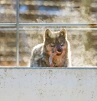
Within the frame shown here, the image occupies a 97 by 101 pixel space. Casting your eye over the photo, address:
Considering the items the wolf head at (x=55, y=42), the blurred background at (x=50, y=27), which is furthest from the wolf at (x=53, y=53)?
the blurred background at (x=50, y=27)

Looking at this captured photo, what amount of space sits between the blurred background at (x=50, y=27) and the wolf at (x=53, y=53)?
23 cm

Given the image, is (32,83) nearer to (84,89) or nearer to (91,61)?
(84,89)

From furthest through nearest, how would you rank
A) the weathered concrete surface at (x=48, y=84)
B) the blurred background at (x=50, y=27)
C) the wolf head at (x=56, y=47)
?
the blurred background at (x=50, y=27), the wolf head at (x=56, y=47), the weathered concrete surface at (x=48, y=84)

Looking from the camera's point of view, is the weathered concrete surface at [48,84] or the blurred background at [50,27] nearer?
the weathered concrete surface at [48,84]

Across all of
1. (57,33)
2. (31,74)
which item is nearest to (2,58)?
(57,33)

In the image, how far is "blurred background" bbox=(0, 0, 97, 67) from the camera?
11.1 feet

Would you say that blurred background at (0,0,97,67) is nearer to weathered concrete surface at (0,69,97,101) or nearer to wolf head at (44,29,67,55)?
wolf head at (44,29,67,55)

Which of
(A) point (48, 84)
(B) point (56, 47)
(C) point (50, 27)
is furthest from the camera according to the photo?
(C) point (50, 27)

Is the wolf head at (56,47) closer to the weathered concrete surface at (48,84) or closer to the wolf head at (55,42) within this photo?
the wolf head at (55,42)

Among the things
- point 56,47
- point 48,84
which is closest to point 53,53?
point 56,47

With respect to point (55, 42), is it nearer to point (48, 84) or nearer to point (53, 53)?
point (53, 53)

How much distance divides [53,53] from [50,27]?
42 centimetres

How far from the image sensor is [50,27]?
10.9ft

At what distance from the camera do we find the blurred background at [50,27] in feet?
11.1
